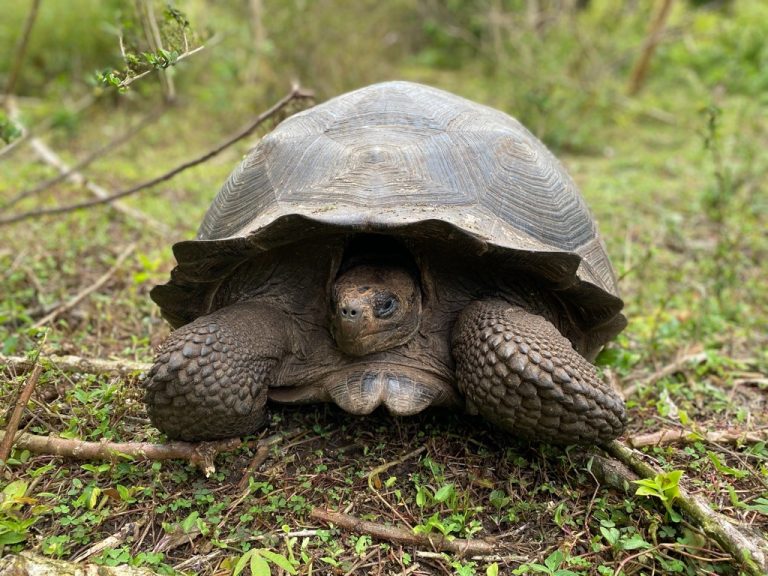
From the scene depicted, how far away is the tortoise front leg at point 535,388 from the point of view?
1994mm

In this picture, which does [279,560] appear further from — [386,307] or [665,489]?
[665,489]

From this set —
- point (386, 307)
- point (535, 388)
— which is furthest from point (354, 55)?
point (535, 388)

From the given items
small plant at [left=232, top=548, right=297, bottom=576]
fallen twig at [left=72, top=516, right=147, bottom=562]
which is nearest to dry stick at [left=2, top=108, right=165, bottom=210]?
fallen twig at [left=72, top=516, right=147, bottom=562]

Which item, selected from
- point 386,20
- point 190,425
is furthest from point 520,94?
point 190,425

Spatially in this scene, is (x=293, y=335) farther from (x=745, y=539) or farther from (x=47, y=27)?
(x=47, y=27)

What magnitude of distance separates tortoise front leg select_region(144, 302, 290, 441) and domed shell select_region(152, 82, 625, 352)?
1.03 ft

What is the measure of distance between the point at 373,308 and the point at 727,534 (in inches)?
50.1

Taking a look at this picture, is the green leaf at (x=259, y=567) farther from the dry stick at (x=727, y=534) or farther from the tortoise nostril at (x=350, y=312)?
the dry stick at (x=727, y=534)

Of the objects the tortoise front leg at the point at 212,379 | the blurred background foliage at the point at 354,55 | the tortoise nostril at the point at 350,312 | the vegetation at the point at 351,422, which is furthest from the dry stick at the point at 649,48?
the tortoise front leg at the point at 212,379

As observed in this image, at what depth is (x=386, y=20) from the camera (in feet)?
32.7

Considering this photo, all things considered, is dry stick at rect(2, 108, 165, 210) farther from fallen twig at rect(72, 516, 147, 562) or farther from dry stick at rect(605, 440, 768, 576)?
dry stick at rect(605, 440, 768, 576)

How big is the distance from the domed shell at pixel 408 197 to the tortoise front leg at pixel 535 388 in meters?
0.29

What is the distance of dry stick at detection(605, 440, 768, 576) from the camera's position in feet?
5.47

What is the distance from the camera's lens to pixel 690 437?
2.31m
